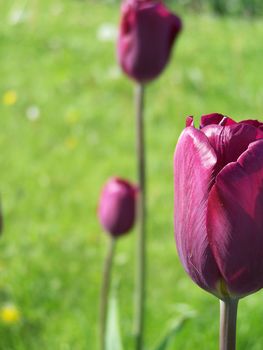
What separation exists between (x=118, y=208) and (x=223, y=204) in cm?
86

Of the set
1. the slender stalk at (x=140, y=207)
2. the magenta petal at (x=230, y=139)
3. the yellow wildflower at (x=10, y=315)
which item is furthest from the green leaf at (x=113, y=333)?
the magenta petal at (x=230, y=139)

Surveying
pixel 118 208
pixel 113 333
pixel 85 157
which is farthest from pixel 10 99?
pixel 113 333

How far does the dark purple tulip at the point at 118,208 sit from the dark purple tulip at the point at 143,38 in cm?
22

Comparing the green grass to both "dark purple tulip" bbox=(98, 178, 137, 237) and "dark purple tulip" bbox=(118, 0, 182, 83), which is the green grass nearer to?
"dark purple tulip" bbox=(98, 178, 137, 237)

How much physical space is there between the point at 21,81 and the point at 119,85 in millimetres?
510

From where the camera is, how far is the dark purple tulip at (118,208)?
1.44 metres

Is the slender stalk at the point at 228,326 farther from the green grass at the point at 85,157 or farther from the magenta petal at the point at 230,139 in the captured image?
the green grass at the point at 85,157

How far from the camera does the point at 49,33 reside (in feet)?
15.2

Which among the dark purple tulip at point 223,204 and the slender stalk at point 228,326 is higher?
the dark purple tulip at point 223,204

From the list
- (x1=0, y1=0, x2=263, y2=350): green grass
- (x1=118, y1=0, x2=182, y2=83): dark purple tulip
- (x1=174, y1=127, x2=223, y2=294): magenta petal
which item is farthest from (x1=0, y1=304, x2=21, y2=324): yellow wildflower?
(x1=174, y1=127, x2=223, y2=294): magenta petal

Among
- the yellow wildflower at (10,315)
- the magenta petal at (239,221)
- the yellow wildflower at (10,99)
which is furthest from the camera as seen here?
the yellow wildflower at (10,99)

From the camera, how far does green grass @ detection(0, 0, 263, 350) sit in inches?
82.6

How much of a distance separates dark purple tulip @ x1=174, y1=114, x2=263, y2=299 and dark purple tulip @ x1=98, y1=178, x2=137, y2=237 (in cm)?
81

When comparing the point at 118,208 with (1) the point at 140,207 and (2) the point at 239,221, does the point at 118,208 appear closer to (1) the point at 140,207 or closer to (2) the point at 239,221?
(1) the point at 140,207
